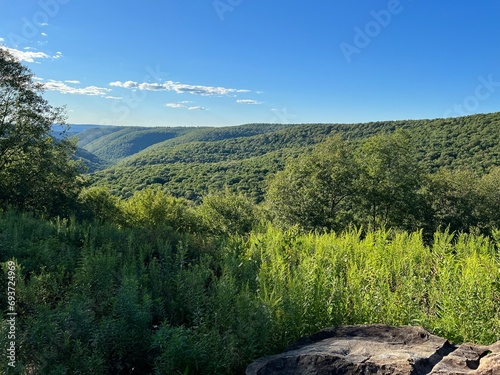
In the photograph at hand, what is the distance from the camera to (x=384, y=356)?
2.77 m

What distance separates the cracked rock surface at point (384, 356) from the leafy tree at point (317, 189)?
2290 cm

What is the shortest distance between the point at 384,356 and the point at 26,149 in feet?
65.6

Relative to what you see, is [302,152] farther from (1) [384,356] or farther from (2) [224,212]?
(1) [384,356]

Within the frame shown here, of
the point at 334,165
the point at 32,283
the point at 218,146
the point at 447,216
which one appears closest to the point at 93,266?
the point at 32,283

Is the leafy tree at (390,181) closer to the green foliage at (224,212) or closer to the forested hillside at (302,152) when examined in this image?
the green foliage at (224,212)

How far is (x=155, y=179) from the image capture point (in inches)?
3290

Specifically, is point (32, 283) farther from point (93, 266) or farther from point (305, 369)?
point (305, 369)

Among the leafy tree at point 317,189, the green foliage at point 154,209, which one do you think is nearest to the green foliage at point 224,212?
the green foliage at point 154,209

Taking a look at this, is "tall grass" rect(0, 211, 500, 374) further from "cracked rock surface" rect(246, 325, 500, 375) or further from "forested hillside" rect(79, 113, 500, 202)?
"forested hillside" rect(79, 113, 500, 202)

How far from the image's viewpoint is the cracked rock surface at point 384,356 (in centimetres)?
258

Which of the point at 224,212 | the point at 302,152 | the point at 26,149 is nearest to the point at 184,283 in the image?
the point at 26,149

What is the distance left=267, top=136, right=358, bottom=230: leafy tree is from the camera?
26.4 metres

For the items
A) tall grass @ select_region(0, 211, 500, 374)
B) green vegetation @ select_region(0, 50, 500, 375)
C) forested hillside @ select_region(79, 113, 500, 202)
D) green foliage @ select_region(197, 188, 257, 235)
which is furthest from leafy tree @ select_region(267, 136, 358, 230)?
tall grass @ select_region(0, 211, 500, 374)

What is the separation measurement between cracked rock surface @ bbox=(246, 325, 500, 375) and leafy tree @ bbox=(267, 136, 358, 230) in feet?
75.1
